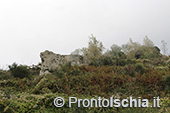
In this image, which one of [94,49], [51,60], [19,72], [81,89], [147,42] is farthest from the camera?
[147,42]

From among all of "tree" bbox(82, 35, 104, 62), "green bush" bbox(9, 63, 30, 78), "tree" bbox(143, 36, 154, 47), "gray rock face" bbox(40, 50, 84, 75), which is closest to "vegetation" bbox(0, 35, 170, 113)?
"green bush" bbox(9, 63, 30, 78)

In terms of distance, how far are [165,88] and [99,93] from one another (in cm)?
329

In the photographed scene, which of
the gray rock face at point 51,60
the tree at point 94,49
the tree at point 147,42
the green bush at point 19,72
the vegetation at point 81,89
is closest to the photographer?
the vegetation at point 81,89

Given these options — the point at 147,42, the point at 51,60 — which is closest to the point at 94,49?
the point at 51,60

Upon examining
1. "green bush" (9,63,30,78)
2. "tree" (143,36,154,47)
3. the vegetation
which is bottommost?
the vegetation

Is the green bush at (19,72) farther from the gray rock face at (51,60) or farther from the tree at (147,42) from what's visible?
the tree at (147,42)

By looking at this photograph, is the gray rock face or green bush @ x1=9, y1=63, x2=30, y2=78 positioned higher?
the gray rock face

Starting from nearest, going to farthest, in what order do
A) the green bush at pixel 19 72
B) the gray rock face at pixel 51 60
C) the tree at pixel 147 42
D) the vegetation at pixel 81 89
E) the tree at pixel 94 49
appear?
the vegetation at pixel 81 89 → the green bush at pixel 19 72 → the gray rock face at pixel 51 60 → the tree at pixel 94 49 → the tree at pixel 147 42

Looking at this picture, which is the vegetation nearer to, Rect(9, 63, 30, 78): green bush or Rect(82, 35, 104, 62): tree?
Rect(9, 63, 30, 78): green bush

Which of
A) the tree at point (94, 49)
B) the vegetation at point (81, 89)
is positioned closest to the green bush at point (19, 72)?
the vegetation at point (81, 89)

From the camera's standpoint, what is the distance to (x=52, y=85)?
9195mm

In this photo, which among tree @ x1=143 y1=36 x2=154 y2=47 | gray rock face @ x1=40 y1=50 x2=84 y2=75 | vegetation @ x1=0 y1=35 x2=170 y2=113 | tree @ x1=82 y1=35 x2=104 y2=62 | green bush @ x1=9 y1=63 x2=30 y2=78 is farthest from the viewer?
tree @ x1=143 y1=36 x2=154 y2=47

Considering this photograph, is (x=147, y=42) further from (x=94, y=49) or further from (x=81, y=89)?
(x=81, y=89)

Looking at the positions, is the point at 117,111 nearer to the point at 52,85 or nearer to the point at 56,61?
the point at 52,85
